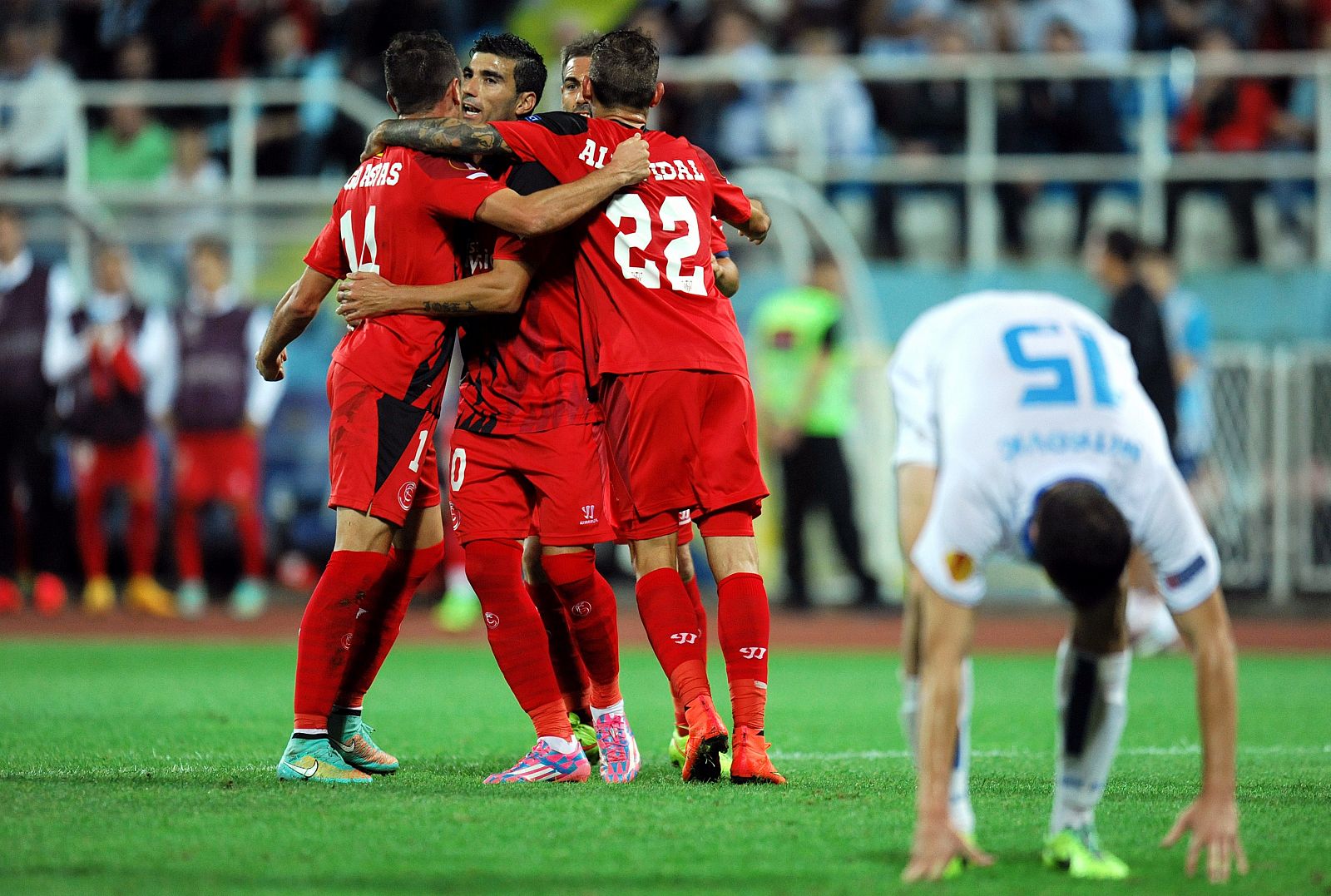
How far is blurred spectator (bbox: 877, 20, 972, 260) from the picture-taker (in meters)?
14.0

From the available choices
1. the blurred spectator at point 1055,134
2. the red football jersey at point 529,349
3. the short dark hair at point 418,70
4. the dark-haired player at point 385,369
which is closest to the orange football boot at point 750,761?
the dark-haired player at point 385,369

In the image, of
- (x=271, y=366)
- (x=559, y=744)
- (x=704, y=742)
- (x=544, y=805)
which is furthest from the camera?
(x=271, y=366)

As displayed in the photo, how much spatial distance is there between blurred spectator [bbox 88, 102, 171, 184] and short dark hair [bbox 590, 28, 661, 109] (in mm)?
10076

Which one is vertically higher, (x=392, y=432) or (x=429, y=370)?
(x=429, y=370)

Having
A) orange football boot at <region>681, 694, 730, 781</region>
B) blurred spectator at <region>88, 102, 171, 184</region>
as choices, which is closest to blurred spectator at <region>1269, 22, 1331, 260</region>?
blurred spectator at <region>88, 102, 171, 184</region>

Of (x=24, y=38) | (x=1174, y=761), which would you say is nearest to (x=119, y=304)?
(x=24, y=38)

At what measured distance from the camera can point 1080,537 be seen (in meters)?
3.58

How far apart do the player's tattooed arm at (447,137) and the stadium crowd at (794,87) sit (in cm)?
864

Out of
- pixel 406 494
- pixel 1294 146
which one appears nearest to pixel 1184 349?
pixel 1294 146

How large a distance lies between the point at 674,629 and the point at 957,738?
5.70ft

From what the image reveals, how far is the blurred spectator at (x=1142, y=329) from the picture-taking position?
10516 millimetres

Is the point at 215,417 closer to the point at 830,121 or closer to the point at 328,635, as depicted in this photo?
the point at 830,121

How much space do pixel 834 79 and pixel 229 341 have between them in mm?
5343

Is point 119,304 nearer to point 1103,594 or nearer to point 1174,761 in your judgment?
point 1174,761
